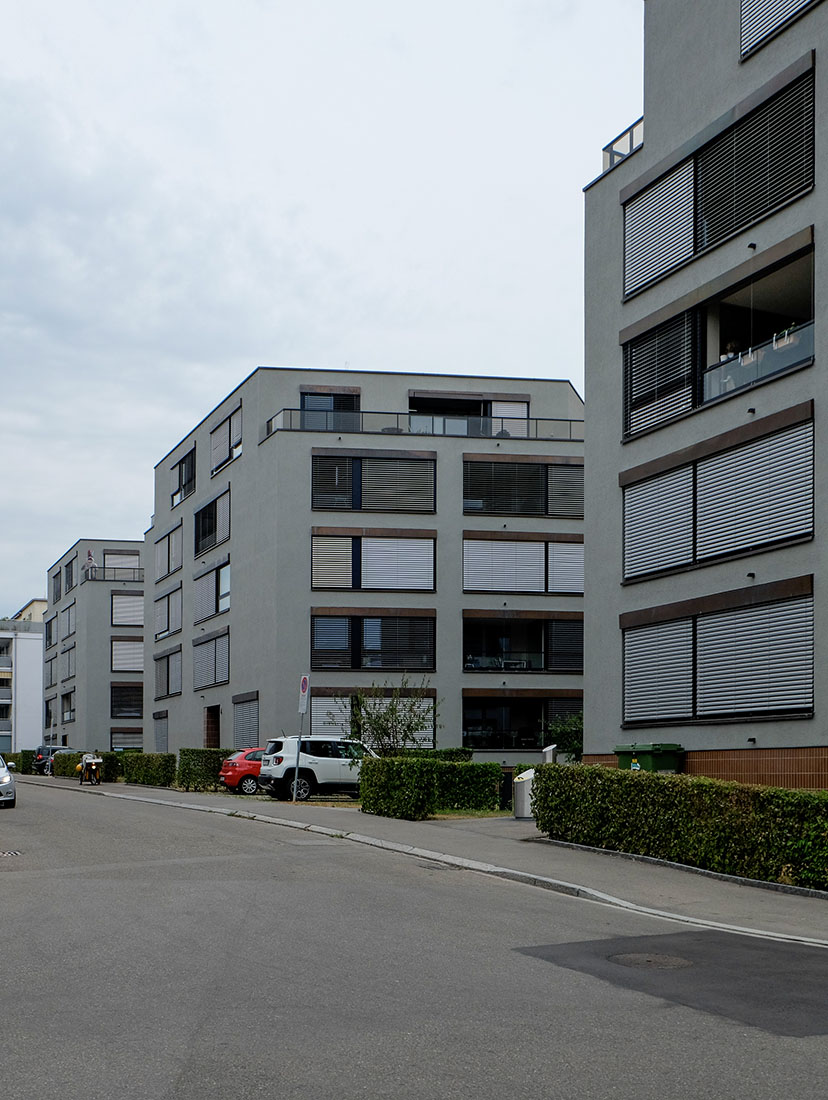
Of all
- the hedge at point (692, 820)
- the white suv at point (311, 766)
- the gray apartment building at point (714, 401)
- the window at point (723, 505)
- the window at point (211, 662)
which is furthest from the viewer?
the window at point (211, 662)

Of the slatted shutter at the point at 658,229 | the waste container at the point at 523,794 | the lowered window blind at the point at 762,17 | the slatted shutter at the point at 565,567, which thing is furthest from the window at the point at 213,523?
the lowered window blind at the point at 762,17

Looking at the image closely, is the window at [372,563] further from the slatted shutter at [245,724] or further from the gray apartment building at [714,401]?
the gray apartment building at [714,401]

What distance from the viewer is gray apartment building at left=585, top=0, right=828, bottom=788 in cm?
2131

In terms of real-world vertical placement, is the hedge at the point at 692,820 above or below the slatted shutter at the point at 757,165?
below

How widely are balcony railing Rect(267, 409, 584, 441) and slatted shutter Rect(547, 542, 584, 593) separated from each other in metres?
3.99

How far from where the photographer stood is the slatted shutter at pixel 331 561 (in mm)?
46594

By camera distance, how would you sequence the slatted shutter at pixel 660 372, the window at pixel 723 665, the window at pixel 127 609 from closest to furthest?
the window at pixel 723 665
the slatted shutter at pixel 660 372
the window at pixel 127 609

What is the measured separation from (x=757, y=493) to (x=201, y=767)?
841 inches

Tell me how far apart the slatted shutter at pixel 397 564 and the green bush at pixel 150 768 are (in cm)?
911

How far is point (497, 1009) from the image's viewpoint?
7.91 metres

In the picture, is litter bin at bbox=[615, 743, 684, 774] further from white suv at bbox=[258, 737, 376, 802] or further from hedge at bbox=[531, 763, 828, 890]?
white suv at bbox=[258, 737, 376, 802]

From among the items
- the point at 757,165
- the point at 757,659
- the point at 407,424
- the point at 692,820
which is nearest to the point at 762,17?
the point at 757,165

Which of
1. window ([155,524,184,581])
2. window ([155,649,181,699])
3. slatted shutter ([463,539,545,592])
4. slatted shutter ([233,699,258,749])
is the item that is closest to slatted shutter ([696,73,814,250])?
slatted shutter ([463,539,545,592])

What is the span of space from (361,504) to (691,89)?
961 inches
